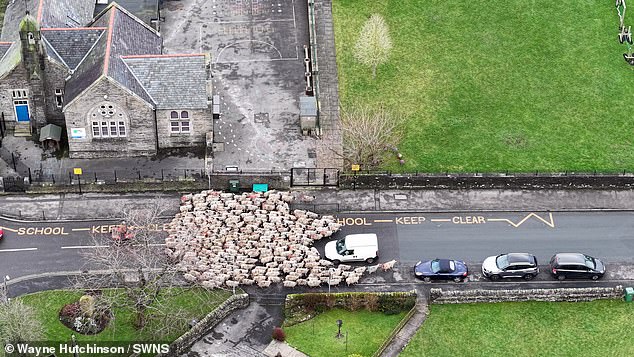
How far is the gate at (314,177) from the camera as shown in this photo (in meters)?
105

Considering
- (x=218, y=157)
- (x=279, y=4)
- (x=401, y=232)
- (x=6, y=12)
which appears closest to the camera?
(x=401, y=232)

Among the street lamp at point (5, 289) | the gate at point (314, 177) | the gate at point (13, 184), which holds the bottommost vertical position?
the street lamp at point (5, 289)

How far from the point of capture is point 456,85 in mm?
117062

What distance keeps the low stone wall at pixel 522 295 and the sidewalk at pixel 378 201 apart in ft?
37.5

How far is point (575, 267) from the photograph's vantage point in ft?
313

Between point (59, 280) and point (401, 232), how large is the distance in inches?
1223

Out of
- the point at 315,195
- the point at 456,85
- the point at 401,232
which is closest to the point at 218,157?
the point at 315,195

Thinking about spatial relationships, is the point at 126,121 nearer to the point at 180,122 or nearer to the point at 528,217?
the point at 180,122

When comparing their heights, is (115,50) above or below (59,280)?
above

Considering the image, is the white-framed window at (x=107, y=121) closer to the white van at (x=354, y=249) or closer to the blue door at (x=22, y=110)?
the blue door at (x=22, y=110)

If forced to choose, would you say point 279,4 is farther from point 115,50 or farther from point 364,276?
point 364,276

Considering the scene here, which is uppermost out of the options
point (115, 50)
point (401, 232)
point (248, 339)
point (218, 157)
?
point (115, 50)

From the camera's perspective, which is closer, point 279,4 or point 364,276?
point 364,276

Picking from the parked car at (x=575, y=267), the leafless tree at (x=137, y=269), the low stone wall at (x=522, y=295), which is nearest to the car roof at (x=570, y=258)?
the parked car at (x=575, y=267)
